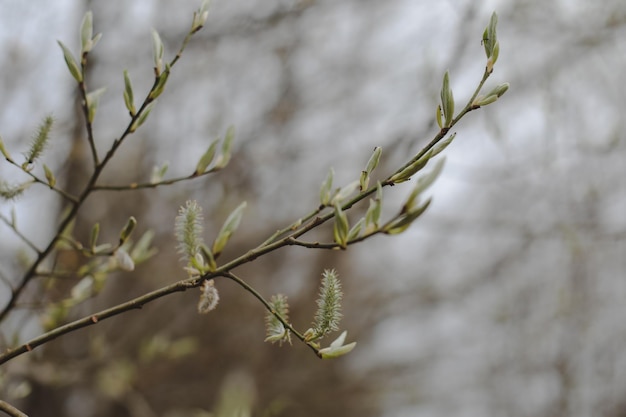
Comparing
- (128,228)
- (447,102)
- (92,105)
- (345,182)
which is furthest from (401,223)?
(345,182)

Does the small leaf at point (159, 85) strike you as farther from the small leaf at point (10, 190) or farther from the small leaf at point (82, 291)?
the small leaf at point (82, 291)

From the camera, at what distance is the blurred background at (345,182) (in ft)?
8.09

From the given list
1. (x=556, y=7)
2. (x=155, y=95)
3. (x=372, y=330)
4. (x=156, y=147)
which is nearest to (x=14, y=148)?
(x=156, y=147)

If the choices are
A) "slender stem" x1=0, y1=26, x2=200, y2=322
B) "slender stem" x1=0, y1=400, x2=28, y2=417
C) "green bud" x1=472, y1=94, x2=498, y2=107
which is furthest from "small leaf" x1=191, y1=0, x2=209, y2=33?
"slender stem" x1=0, y1=400, x2=28, y2=417

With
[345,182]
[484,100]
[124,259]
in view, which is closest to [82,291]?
[124,259]

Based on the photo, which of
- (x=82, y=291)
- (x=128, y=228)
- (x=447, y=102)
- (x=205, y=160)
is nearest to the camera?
(x=447, y=102)

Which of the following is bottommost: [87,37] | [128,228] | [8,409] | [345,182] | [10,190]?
[8,409]

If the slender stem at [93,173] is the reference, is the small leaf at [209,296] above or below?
below

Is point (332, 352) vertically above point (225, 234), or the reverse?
point (225, 234)

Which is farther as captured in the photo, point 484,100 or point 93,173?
point 93,173

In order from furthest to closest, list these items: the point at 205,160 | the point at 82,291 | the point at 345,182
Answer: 1. the point at 345,182
2. the point at 82,291
3. the point at 205,160

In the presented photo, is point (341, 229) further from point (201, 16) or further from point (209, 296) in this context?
point (201, 16)

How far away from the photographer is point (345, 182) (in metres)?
3.38

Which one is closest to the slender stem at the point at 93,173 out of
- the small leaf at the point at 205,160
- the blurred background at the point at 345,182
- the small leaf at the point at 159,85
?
the small leaf at the point at 159,85
